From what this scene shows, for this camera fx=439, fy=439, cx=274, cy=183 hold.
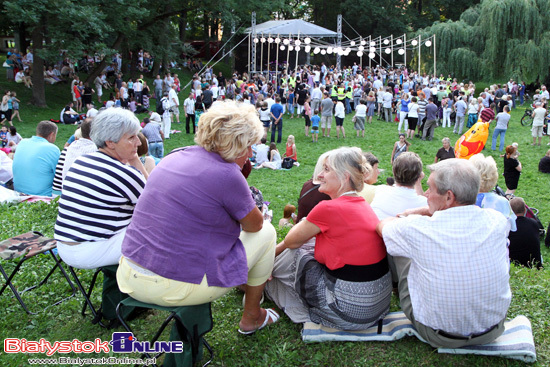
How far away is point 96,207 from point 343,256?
1434 millimetres

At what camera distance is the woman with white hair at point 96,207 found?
250cm

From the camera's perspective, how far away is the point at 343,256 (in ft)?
8.00

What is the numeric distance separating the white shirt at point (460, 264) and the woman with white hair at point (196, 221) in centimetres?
88

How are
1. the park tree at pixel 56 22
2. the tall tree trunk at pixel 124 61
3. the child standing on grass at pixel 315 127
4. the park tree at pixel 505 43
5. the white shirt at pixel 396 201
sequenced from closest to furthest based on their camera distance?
the white shirt at pixel 396 201 → the park tree at pixel 56 22 → the child standing on grass at pixel 315 127 → the park tree at pixel 505 43 → the tall tree trunk at pixel 124 61

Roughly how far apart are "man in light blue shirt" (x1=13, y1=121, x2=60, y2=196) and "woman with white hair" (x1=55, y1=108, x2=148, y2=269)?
3.10 m

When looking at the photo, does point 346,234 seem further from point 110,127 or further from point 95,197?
point 110,127

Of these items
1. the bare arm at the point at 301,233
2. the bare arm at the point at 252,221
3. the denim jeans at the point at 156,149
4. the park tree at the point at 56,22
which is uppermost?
the park tree at the point at 56,22

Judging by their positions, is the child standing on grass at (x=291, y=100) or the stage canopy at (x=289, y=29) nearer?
the child standing on grass at (x=291, y=100)

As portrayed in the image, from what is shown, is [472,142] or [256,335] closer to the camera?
[256,335]

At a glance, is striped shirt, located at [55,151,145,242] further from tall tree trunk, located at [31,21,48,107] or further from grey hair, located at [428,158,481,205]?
tall tree trunk, located at [31,21,48,107]

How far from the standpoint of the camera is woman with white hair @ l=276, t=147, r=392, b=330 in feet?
7.98

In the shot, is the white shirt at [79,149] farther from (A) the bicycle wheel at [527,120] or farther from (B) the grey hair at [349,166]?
(A) the bicycle wheel at [527,120]

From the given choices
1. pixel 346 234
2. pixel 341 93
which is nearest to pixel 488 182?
pixel 346 234

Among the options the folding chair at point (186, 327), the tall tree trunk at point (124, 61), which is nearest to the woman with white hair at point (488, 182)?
the folding chair at point (186, 327)
